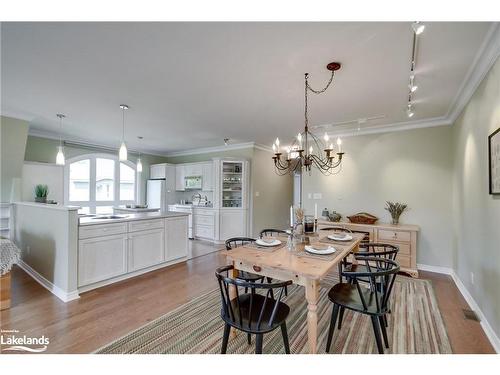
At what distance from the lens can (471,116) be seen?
266cm

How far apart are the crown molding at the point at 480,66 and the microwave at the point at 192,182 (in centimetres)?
544

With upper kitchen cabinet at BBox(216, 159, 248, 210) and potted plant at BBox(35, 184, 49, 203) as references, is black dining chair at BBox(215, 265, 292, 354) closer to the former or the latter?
upper kitchen cabinet at BBox(216, 159, 248, 210)

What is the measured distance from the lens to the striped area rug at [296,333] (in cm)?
185

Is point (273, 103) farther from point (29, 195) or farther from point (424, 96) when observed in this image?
point (29, 195)

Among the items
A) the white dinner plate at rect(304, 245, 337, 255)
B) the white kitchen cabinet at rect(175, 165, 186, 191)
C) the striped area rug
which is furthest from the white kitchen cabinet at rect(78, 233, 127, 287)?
the white kitchen cabinet at rect(175, 165, 186, 191)

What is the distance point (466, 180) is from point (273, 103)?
2622 millimetres

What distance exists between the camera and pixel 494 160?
78.4 inches

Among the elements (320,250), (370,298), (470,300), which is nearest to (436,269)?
(470,300)

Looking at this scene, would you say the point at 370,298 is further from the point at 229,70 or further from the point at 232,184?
the point at 232,184

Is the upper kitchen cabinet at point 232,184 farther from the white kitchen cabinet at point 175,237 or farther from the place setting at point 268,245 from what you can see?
the place setting at point 268,245

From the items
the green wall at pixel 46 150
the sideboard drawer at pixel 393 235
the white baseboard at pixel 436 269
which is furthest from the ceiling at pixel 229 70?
the white baseboard at pixel 436 269

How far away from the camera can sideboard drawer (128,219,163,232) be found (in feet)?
11.0

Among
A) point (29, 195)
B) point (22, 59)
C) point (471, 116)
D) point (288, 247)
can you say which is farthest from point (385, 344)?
point (29, 195)

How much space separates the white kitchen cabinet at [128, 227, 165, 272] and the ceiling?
74.6 inches
